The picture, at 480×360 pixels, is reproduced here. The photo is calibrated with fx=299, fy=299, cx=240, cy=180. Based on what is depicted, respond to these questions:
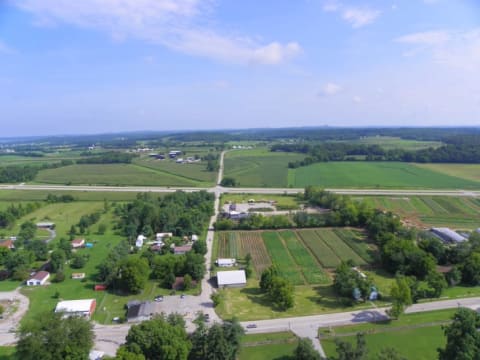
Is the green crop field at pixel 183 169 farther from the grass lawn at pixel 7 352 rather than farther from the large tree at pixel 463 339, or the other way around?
the large tree at pixel 463 339

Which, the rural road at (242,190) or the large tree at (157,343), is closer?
the large tree at (157,343)

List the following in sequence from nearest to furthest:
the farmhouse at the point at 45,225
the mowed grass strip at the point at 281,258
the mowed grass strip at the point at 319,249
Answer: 1. the mowed grass strip at the point at 281,258
2. the mowed grass strip at the point at 319,249
3. the farmhouse at the point at 45,225

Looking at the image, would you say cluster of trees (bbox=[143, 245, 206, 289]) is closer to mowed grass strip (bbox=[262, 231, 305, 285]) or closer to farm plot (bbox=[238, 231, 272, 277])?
farm plot (bbox=[238, 231, 272, 277])

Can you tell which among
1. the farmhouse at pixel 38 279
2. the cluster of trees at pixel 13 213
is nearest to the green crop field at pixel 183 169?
the cluster of trees at pixel 13 213

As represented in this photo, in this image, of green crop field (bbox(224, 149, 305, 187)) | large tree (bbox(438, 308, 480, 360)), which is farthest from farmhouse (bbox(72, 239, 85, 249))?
large tree (bbox(438, 308, 480, 360))

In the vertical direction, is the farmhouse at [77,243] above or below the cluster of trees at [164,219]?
below
